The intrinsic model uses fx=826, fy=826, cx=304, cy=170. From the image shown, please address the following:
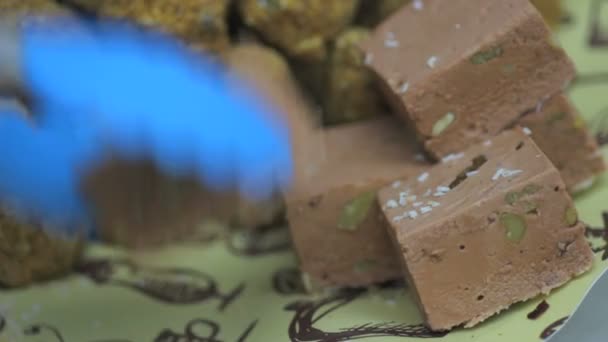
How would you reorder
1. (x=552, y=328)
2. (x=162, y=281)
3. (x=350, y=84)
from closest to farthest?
(x=552, y=328)
(x=162, y=281)
(x=350, y=84)

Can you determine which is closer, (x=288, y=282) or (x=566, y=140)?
(x=566, y=140)

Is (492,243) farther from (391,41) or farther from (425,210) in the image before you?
(391,41)

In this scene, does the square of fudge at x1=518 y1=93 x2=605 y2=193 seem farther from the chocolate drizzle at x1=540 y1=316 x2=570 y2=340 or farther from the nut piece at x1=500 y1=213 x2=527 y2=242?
the chocolate drizzle at x1=540 y1=316 x2=570 y2=340

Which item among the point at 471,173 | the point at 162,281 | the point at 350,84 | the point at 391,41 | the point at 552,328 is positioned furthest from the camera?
the point at 350,84

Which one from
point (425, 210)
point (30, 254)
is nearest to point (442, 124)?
point (425, 210)

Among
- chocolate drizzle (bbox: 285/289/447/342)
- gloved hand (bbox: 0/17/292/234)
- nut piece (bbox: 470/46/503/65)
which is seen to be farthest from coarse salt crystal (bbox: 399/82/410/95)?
chocolate drizzle (bbox: 285/289/447/342)

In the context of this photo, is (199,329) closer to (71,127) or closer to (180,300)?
(180,300)
